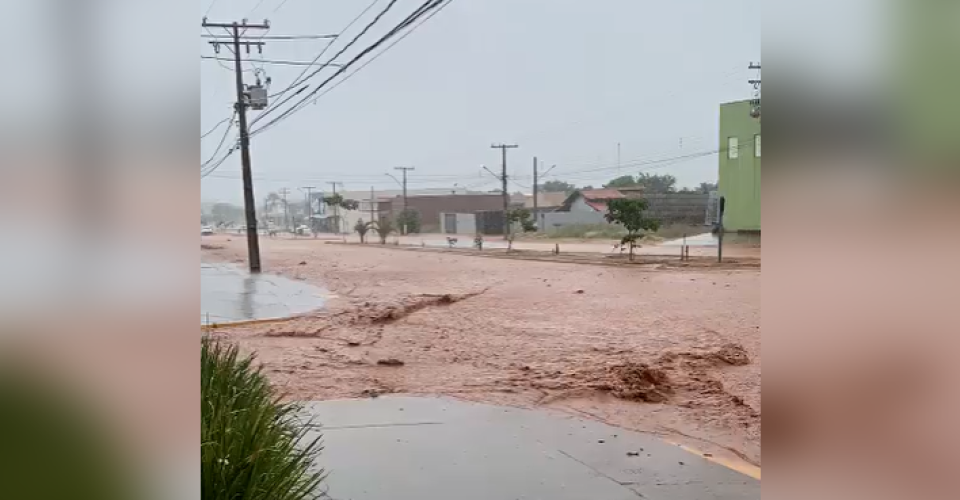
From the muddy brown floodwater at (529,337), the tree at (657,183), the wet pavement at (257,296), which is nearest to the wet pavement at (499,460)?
the muddy brown floodwater at (529,337)

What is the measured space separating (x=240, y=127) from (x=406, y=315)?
10.5 feet

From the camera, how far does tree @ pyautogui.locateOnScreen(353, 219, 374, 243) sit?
11.0 m

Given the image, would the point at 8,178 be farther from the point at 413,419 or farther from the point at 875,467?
the point at 413,419

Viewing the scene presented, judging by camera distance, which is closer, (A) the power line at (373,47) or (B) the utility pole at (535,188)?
(A) the power line at (373,47)

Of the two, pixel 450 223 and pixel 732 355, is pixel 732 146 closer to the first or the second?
pixel 732 355

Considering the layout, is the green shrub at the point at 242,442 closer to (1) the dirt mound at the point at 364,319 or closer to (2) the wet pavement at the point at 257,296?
(1) the dirt mound at the point at 364,319

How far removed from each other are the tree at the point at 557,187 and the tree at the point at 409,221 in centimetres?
202

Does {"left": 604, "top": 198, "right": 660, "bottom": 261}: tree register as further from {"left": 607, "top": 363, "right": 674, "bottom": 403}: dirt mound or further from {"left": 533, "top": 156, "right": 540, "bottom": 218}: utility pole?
{"left": 607, "top": 363, "right": 674, "bottom": 403}: dirt mound

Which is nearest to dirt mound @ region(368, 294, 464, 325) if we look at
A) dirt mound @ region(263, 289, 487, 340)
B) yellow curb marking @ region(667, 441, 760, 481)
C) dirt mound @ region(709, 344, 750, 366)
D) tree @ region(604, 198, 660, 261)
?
dirt mound @ region(263, 289, 487, 340)

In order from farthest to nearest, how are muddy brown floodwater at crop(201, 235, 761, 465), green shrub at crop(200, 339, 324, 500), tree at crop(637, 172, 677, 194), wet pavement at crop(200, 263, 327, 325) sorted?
tree at crop(637, 172, 677, 194), wet pavement at crop(200, 263, 327, 325), muddy brown floodwater at crop(201, 235, 761, 465), green shrub at crop(200, 339, 324, 500)

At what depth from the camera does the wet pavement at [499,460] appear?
9.62 ft

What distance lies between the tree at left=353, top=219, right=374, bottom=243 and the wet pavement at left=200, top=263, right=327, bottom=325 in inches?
48.8

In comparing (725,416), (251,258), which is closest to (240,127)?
(251,258)

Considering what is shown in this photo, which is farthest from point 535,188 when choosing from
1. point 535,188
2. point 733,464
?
point 733,464
